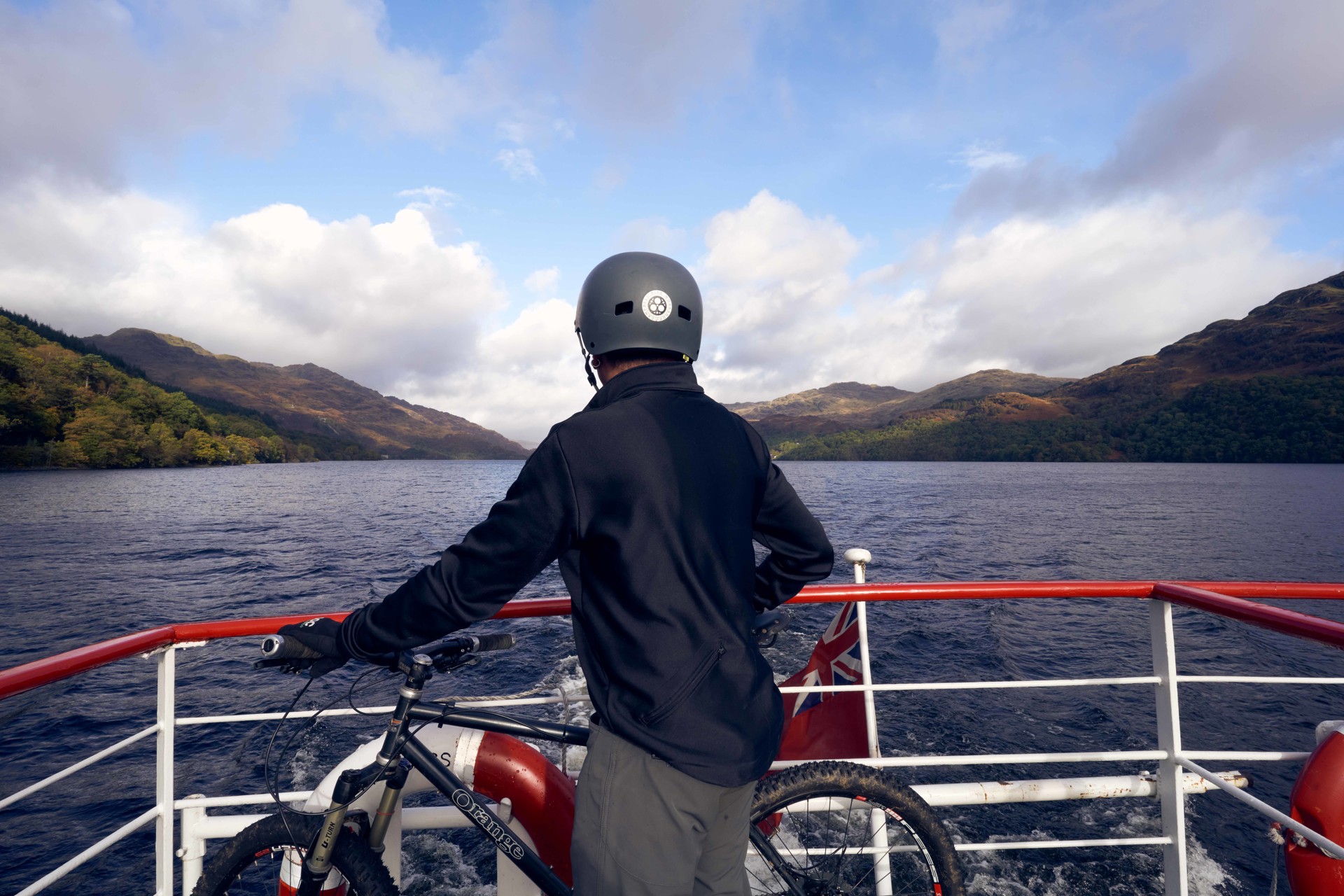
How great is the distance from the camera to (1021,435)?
6137 inches

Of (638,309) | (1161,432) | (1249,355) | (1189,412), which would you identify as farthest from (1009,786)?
(1249,355)

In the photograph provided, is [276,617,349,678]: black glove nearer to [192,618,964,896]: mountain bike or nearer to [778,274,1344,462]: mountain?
[192,618,964,896]: mountain bike

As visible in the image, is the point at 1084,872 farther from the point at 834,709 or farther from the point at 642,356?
the point at 642,356

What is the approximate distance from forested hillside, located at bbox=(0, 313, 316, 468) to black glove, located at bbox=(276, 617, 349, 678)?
344ft

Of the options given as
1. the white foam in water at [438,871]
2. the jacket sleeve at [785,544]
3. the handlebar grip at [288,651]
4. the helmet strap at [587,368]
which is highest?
the helmet strap at [587,368]

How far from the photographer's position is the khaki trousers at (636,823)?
1.56 meters

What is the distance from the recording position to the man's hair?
5.91ft

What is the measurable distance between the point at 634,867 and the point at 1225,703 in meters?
16.9

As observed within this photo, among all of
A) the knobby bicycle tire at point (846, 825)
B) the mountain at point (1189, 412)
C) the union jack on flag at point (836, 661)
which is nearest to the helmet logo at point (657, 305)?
the knobby bicycle tire at point (846, 825)

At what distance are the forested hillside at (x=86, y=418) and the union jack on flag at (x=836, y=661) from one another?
344ft

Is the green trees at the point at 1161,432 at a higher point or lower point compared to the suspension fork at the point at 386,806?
higher

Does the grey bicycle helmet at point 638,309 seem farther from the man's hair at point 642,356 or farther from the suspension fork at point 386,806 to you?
the suspension fork at point 386,806

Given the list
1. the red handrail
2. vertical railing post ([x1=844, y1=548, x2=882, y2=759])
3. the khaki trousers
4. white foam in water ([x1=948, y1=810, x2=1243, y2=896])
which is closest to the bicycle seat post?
the red handrail

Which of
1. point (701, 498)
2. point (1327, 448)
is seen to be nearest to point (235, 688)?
point (701, 498)
